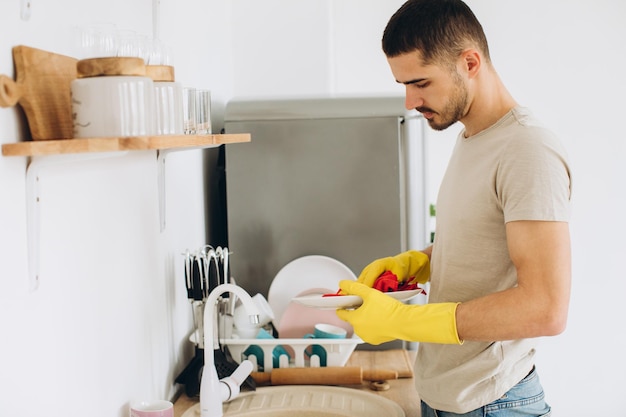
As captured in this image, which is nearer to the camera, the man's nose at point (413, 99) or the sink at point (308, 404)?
the man's nose at point (413, 99)

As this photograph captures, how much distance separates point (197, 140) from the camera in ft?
4.58

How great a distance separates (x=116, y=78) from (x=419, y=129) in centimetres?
141

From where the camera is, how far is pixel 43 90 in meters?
1.17

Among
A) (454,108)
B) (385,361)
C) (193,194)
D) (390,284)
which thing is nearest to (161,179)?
(193,194)

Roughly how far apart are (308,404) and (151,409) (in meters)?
0.48

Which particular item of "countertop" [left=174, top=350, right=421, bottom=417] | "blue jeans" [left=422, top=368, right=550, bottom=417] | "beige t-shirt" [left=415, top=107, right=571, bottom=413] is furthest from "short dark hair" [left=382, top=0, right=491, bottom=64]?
"countertop" [left=174, top=350, right=421, bottom=417]

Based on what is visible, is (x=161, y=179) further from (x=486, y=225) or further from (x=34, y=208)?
(x=486, y=225)

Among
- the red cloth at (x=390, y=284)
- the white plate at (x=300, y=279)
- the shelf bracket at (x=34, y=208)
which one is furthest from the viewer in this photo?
the white plate at (x=300, y=279)

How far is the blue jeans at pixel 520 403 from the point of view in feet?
5.20

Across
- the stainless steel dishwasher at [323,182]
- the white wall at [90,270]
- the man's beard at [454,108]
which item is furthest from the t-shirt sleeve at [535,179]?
the stainless steel dishwasher at [323,182]

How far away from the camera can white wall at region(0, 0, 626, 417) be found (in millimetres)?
1190

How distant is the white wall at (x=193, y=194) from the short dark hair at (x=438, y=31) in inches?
23.8

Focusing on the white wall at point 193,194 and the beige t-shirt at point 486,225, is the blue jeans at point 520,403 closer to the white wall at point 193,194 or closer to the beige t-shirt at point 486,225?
the beige t-shirt at point 486,225

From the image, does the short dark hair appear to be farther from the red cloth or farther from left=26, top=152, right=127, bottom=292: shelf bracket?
left=26, top=152, right=127, bottom=292: shelf bracket
